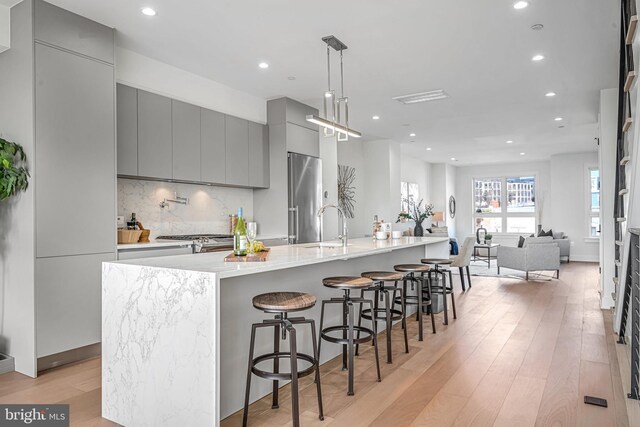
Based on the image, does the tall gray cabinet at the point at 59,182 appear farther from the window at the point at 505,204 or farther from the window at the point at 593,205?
the window at the point at 505,204

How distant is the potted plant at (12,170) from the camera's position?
304cm

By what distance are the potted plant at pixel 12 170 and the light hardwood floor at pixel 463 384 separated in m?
1.37

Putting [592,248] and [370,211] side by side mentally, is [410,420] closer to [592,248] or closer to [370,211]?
[370,211]

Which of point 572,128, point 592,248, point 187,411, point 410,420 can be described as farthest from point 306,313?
point 592,248

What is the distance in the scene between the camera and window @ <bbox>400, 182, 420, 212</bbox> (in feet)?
35.9

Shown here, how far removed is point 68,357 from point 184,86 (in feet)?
9.57

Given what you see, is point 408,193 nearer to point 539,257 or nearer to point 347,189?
point 347,189

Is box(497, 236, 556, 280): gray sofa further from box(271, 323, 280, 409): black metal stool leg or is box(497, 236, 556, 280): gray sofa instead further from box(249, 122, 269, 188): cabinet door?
box(271, 323, 280, 409): black metal stool leg

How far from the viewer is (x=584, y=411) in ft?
8.05

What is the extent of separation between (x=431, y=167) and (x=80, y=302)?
11.1 m

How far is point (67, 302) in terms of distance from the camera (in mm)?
3271

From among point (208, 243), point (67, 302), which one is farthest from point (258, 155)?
point (67, 302)

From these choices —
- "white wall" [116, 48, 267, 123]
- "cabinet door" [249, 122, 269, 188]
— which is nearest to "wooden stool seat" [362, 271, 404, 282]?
"cabinet door" [249, 122, 269, 188]

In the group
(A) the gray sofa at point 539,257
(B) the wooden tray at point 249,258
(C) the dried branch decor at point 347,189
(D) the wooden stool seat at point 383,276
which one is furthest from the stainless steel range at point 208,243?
(A) the gray sofa at point 539,257
